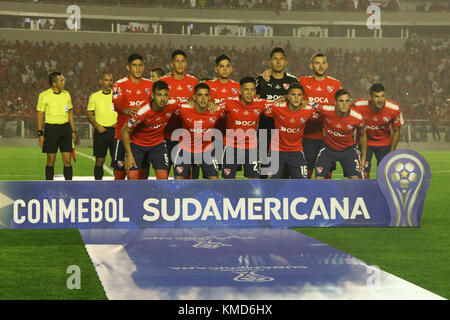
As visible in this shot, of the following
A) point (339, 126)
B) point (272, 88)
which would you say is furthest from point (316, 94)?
point (272, 88)

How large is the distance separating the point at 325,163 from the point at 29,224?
442cm

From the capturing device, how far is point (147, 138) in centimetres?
1024

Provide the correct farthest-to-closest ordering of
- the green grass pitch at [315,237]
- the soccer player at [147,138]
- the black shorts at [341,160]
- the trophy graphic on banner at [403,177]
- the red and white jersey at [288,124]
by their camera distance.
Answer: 1. the black shorts at [341,160]
2. the red and white jersey at [288,124]
3. the soccer player at [147,138]
4. the trophy graphic on banner at [403,177]
5. the green grass pitch at [315,237]

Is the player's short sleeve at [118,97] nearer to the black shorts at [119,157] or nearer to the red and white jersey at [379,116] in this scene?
the black shorts at [119,157]

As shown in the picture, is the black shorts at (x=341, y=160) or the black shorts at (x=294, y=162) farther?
the black shorts at (x=341, y=160)

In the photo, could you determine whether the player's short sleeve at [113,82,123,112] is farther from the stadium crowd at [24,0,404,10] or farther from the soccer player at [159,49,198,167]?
the stadium crowd at [24,0,404,10]

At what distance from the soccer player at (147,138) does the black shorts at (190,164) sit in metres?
0.17

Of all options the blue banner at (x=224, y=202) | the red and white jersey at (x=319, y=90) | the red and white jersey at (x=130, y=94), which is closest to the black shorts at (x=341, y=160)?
the red and white jersey at (x=319, y=90)

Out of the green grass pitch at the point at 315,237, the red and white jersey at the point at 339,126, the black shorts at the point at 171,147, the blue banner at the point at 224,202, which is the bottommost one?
the green grass pitch at the point at 315,237

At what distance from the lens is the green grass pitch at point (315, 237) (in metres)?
5.89

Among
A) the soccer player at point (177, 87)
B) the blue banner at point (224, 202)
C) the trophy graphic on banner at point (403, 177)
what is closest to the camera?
the blue banner at point (224, 202)

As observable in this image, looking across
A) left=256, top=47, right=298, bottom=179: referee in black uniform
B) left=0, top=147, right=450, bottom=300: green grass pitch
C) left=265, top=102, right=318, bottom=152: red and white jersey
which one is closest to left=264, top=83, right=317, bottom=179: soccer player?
left=265, top=102, right=318, bottom=152: red and white jersey

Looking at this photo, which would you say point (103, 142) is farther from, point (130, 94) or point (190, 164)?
point (190, 164)
